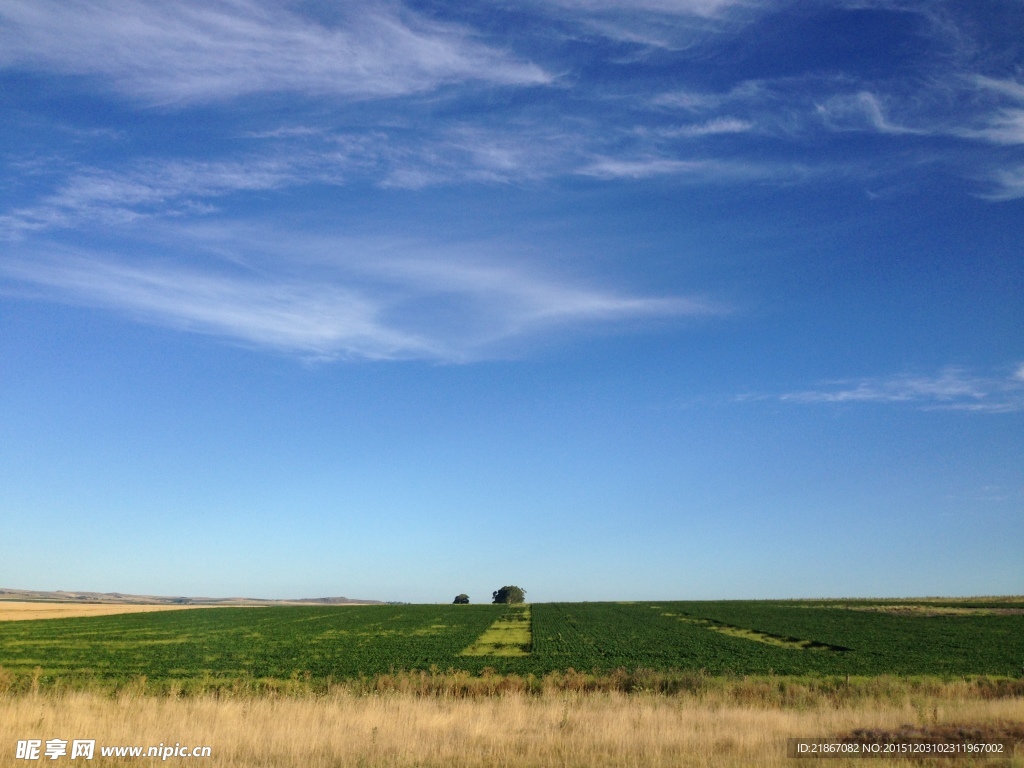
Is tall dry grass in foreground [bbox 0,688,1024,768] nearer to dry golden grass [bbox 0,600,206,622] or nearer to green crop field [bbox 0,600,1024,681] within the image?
green crop field [bbox 0,600,1024,681]

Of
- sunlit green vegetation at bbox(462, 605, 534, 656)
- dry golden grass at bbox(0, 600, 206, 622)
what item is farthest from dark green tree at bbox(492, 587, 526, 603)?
sunlit green vegetation at bbox(462, 605, 534, 656)

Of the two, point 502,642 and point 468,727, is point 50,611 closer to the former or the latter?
point 502,642

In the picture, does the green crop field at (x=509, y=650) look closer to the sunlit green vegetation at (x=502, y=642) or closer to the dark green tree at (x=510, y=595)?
the sunlit green vegetation at (x=502, y=642)

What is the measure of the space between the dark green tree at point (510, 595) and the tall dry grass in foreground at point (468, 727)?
161440 mm

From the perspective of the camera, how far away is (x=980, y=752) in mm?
13750

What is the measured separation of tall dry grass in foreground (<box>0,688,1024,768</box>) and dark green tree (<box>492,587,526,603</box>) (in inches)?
6356

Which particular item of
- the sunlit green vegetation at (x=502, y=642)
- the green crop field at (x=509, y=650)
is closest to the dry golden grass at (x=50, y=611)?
the green crop field at (x=509, y=650)

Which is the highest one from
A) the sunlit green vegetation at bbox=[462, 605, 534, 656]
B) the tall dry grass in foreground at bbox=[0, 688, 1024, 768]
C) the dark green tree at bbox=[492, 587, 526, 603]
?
the tall dry grass in foreground at bbox=[0, 688, 1024, 768]

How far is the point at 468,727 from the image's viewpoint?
16844mm

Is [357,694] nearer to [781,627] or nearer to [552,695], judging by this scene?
[552,695]

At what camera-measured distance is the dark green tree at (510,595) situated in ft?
584

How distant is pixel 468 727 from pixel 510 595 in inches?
6610

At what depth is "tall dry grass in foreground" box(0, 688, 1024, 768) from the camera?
13297mm

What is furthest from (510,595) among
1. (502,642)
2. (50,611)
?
(502,642)
